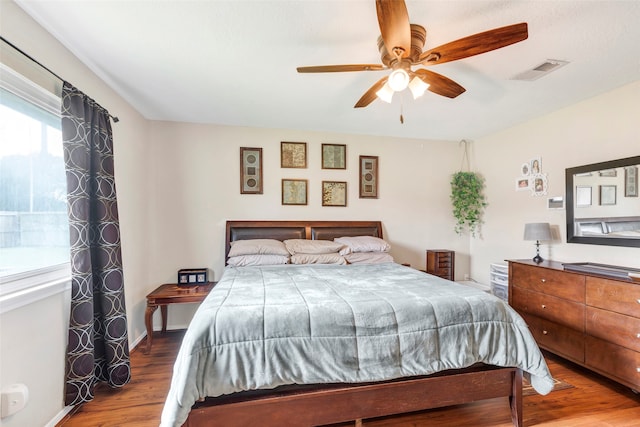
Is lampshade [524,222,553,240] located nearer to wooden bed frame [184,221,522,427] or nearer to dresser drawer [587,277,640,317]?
dresser drawer [587,277,640,317]

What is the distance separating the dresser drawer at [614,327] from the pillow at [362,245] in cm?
192

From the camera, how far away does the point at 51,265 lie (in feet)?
6.40

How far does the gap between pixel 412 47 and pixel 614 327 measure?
260cm

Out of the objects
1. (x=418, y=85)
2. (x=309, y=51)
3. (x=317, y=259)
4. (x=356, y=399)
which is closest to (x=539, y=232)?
(x=418, y=85)

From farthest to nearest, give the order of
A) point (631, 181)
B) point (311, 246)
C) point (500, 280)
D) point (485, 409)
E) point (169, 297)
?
point (500, 280), point (311, 246), point (169, 297), point (631, 181), point (485, 409)

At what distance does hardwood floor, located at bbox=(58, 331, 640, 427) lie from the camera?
6.50 ft

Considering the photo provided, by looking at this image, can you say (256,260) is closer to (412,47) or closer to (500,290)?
(412,47)

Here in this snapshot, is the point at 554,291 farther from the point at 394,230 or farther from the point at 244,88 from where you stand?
the point at 244,88

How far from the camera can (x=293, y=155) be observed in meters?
4.00

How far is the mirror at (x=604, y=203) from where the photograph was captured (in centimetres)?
259

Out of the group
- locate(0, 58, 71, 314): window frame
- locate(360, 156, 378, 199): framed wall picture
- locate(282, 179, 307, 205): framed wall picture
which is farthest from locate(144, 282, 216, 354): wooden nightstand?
locate(360, 156, 378, 199): framed wall picture

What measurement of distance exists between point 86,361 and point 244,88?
8.12 ft

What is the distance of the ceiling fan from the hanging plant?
8.27 feet

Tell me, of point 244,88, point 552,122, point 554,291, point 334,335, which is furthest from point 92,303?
point 552,122
